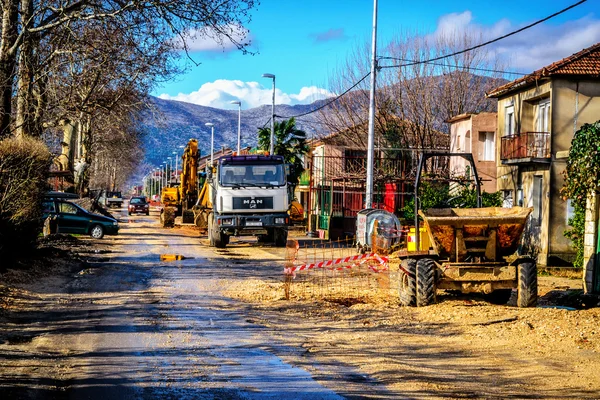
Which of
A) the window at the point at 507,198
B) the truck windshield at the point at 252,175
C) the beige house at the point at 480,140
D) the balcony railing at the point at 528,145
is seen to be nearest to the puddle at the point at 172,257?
the truck windshield at the point at 252,175

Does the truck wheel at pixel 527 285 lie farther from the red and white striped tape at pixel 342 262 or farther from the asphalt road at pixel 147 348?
the red and white striped tape at pixel 342 262

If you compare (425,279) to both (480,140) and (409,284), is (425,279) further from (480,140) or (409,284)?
(480,140)

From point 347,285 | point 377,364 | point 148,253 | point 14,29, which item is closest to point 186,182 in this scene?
point 148,253

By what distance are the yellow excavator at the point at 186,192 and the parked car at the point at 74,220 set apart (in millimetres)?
11421

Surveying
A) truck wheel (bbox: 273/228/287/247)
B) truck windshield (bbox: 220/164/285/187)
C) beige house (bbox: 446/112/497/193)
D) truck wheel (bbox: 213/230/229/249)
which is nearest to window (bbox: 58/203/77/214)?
truck wheel (bbox: 213/230/229/249)

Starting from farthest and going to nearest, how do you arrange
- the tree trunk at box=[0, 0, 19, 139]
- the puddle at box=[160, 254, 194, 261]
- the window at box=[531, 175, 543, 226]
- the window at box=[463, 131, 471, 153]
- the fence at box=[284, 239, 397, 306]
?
the window at box=[463, 131, 471, 153], the window at box=[531, 175, 543, 226], the puddle at box=[160, 254, 194, 261], the tree trunk at box=[0, 0, 19, 139], the fence at box=[284, 239, 397, 306]

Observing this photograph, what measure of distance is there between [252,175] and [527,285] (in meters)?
16.8

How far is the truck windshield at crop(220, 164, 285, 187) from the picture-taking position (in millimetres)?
29297

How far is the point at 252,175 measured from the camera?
29.4m

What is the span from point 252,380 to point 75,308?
6167mm

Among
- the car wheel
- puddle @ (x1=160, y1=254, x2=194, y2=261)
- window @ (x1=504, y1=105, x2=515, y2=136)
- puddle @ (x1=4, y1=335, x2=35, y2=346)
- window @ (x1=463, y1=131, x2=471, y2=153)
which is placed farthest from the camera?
window @ (x1=463, y1=131, x2=471, y2=153)

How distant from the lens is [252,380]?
27.7 feet

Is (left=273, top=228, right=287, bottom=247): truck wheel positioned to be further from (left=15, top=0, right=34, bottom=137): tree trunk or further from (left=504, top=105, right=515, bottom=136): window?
(left=15, top=0, right=34, bottom=137): tree trunk

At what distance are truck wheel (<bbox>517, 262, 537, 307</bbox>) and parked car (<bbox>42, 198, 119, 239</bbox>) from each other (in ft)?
71.6
